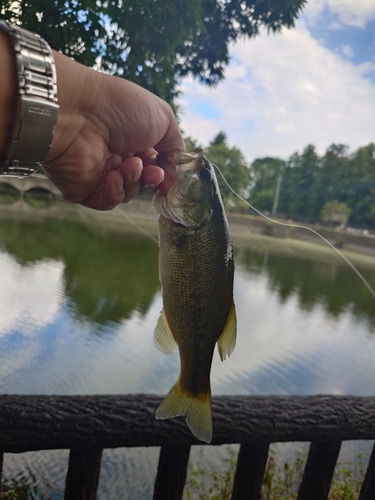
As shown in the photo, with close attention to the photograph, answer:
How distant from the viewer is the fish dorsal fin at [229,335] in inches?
55.6

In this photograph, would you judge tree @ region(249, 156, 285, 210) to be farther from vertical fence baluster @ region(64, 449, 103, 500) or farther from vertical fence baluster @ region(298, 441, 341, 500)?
vertical fence baluster @ region(64, 449, 103, 500)

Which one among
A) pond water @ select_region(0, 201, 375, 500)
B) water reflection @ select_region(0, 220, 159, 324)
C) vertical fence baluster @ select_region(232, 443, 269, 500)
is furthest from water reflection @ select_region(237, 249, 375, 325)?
vertical fence baluster @ select_region(232, 443, 269, 500)

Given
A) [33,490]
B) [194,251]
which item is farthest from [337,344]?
[194,251]

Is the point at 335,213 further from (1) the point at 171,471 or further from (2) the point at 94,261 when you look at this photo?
(1) the point at 171,471

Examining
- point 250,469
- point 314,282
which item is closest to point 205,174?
point 250,469

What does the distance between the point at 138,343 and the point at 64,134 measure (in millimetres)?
5396

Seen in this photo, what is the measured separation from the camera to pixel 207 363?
1441 mm

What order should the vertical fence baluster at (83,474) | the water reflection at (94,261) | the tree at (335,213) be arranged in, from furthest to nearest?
the tree at (335,213) → the water reflection at (94,261) → the vertical fence baluster at (83,474)

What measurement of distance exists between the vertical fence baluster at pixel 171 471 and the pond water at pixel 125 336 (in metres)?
1.33

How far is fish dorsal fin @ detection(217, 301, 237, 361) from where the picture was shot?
1.41m

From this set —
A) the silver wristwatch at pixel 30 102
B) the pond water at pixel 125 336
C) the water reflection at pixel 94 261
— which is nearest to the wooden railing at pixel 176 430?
the pond water at pixel 125 336

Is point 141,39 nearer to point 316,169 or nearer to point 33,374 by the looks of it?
point 33,374

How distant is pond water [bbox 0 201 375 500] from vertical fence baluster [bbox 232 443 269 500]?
3.13ft

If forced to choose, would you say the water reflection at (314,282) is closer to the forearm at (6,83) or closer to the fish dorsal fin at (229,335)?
the fish dorsal fin at (229,335)
